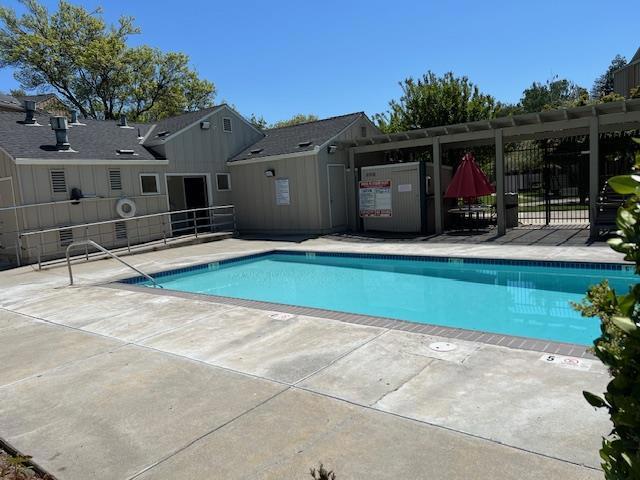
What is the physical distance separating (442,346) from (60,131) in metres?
12.1

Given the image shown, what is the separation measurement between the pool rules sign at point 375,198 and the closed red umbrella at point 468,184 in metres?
1.75

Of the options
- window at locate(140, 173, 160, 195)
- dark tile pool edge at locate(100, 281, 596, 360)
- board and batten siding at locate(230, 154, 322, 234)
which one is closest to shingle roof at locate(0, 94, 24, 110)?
window at locate(140, 173, 160, 195)

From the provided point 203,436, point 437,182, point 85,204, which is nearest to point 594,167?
point 437,182

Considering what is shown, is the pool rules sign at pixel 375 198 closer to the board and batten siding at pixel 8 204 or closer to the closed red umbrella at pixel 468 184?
the closed red umbrella at pixel 468 184

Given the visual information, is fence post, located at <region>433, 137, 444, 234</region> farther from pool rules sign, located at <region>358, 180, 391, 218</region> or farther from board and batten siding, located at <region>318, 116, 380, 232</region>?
board and batten siding, located at <region>318, 116, 380, 232</region>

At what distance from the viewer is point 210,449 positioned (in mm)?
2688

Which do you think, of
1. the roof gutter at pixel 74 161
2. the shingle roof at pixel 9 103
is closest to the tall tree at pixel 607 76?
the shingle roof at pixel 9 103

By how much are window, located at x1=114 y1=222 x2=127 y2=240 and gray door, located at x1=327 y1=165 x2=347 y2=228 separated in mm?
5965

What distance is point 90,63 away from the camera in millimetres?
24922

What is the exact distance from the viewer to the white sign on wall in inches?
578

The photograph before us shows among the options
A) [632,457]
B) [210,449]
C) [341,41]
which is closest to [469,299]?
[210,449]

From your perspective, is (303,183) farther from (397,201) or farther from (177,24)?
(177,24)

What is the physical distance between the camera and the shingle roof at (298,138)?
47.7 ft

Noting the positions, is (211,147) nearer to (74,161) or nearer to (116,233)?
(116,233)
